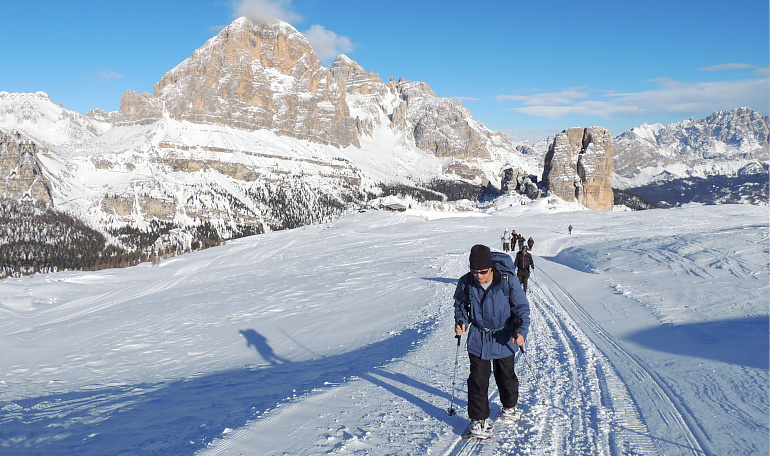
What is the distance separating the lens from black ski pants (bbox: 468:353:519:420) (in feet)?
15.1

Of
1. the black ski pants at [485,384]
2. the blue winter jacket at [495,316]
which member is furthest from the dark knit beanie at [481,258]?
the black ski pants at [485,384]

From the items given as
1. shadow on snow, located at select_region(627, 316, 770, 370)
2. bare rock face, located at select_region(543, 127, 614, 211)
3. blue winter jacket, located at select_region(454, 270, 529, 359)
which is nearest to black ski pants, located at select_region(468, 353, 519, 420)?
blue winter jacket, located at select_region(454, 270, 529, 359)

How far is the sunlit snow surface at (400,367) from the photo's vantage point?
15.4 ft

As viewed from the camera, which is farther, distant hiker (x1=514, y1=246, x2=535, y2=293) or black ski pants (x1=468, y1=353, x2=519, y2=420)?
distant hiker (x1=514, y1=246, x2=535, y2=293)

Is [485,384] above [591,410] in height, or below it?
above

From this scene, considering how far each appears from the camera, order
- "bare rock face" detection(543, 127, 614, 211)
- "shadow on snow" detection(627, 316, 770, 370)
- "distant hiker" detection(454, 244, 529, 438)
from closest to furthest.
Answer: "distant hiker" detection(454, 244, 529, 438) → "shadow on snow" detection(627, 316, 770, 370) → "bare rock face" detection(543, 127, 614, 211)

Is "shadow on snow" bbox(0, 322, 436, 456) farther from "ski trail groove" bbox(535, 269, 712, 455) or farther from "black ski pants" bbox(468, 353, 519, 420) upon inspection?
"ski trail groove" bbox(535, 269, 712, 455)

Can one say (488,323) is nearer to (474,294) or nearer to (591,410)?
(474,294)

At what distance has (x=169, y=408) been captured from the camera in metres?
6.53

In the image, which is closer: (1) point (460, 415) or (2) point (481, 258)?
(2) point (481, 258)

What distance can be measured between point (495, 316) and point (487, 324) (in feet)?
0.42

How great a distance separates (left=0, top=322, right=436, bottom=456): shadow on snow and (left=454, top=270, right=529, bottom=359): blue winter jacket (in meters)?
1.25

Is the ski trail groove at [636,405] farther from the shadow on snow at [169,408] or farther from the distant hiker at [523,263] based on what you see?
the distant hiker at [523,263]

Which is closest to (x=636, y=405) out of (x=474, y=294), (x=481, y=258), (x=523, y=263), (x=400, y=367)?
(x=474, y=294)
